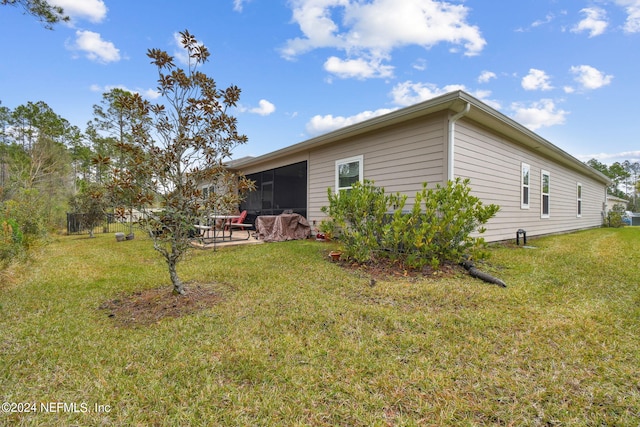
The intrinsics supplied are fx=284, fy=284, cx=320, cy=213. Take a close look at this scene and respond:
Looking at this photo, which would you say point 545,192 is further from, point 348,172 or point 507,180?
point 348,172

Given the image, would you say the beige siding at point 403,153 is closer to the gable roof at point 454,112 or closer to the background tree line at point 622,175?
the gable roof at point 454,112

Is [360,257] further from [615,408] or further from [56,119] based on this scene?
[56,119]

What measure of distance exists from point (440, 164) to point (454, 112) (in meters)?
0.94

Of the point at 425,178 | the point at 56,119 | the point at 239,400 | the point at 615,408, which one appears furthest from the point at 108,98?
the point at 615,408

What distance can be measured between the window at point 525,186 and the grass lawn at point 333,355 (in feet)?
15.2

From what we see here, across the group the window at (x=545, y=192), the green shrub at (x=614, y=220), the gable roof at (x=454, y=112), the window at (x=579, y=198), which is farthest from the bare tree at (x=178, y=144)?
the green shrub at (x=614, y=220)

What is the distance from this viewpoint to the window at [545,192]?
8820 mm

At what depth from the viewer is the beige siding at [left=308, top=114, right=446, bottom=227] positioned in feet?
17.5

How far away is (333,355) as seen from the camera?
1.98 m

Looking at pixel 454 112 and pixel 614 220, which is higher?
pixel 454 112

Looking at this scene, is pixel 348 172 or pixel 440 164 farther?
pixel 348 172

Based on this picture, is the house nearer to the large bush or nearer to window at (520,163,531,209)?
window at (520,163,531,209)

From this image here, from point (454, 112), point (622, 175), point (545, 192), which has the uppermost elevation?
point (622, 175)

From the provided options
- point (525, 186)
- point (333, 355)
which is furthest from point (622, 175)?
point (333, 355)
